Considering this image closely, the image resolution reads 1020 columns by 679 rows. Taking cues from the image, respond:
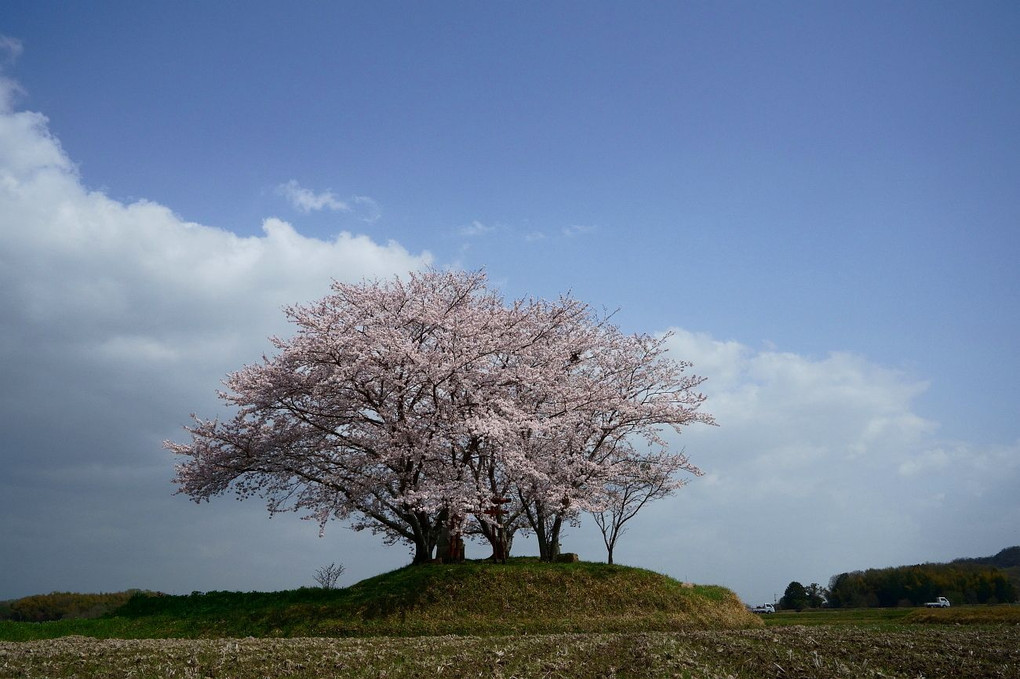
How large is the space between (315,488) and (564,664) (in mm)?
17001

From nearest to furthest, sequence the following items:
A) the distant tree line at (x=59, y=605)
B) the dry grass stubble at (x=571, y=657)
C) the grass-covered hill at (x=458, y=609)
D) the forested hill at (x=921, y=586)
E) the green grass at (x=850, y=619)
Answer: the dry grass stubble at (x=571, y=657)
the grass-covered hill at (x=458, y=609)
the green grass at (x=850, y=619)
the distant tree line at (x=59, y=605)
the forested hill at (x=921, y=586)

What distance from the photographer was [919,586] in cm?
5259

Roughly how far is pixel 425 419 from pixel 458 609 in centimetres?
687

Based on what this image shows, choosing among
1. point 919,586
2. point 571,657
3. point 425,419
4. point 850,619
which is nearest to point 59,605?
point 425,419

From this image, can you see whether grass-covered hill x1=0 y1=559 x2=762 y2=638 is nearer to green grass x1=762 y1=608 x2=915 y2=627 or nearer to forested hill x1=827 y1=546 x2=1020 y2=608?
green grass x1=762 y1=608 x2=915 y2=627

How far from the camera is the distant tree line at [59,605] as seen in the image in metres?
30.0

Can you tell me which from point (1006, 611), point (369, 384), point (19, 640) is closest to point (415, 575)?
point (369, 384)

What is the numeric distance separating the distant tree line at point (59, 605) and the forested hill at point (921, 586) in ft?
160

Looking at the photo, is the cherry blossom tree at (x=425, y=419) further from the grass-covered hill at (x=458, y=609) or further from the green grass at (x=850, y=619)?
the green grass at (x=850, y=619)

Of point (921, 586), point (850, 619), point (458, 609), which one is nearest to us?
point (458, 609)

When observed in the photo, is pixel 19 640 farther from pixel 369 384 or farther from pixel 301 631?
pixel 369 384

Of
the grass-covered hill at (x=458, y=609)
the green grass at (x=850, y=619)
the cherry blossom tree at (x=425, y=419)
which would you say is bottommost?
the green grass at (x=850, y=619)

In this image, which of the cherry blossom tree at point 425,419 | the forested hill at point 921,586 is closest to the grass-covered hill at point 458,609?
the cherry blossom tree at point 425,419

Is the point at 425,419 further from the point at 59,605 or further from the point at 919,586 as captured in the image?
the point at 919,586
